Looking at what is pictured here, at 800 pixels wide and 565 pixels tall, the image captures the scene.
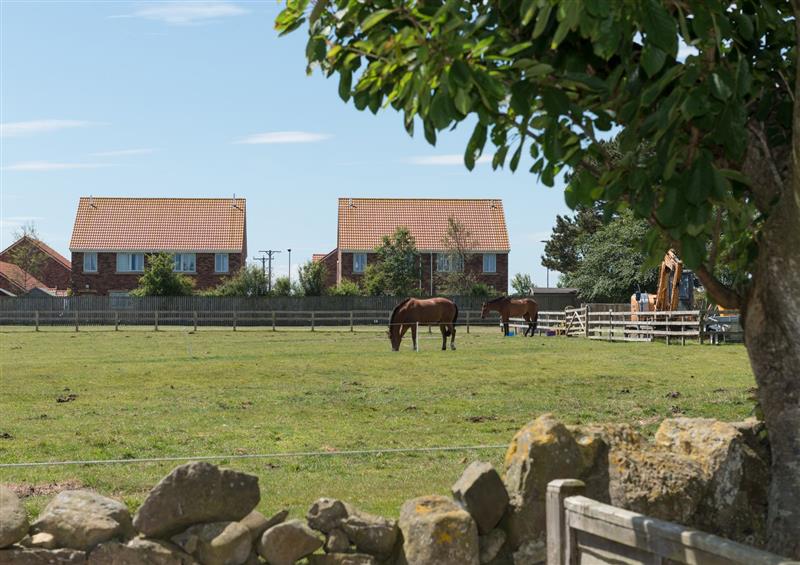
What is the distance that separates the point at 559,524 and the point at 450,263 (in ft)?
265

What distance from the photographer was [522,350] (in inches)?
1394

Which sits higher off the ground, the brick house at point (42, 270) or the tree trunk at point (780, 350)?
the brick house at point (42, 270)

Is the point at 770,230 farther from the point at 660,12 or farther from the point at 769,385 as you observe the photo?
the point at 660,12

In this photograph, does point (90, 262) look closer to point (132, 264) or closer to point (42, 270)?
point (132, 264)

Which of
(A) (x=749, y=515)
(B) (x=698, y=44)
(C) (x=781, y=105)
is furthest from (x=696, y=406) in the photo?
(B) (x=698, y=44)

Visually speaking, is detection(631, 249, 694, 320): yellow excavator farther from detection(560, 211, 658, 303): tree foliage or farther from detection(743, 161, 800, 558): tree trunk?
detection(743, 161, 800, 558): tree trunk

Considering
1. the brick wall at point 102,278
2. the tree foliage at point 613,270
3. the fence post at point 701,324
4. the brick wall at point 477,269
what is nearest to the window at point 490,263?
the brick wall at point 477,269

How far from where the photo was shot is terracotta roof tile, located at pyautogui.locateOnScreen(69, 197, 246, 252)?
8894 cm

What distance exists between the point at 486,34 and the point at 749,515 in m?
3.73

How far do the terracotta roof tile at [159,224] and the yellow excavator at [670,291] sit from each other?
44.6 metres

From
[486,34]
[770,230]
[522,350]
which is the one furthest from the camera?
[522,350]

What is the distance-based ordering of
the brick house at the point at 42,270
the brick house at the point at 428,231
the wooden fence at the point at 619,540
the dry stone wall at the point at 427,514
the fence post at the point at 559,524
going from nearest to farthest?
1. the wooden fence at the point at 619,540
2. the fence post at the point at 559,524
3. the dry stone wall at the point at 427,514
4. the brick house at the point at 428,231
5. the brick house at the point at 42,270

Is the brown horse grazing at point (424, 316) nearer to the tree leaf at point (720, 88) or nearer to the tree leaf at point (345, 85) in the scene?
the tree leaf at point (345, 85)

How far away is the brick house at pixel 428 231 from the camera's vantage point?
88500 millimetres
